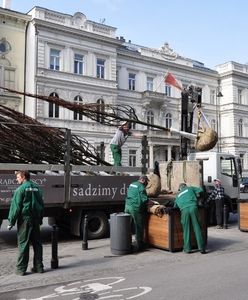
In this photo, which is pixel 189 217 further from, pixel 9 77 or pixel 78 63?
pixel 78 63

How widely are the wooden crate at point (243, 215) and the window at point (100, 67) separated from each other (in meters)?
33.0

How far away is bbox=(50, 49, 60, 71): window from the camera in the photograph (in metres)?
41.6

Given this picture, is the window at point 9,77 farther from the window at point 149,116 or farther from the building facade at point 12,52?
the window at point 149,116

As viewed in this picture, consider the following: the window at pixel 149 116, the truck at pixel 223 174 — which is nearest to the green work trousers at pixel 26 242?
the truck at pixel 223 174

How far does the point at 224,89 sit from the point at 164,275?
54.2 metres

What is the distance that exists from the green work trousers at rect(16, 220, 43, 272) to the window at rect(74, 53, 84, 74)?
3626cm

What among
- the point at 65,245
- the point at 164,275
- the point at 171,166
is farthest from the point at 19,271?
the point at 171,166

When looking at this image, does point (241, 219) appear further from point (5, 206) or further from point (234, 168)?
point (5, 206)

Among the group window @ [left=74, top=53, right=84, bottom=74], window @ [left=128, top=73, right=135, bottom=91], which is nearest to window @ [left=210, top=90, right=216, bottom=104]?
window @ [left=128, top=73, right=135, bottom=91]

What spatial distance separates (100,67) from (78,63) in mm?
2635

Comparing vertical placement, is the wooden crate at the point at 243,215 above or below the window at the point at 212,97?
below

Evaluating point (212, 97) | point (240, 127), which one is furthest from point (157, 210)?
point (240, 127)

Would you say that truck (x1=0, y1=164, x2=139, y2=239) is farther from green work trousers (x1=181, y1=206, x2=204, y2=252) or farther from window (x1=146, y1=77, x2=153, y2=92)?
window (x1=146, y1=77, x2=153, y2=92)

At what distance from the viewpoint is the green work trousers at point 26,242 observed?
26.6 ft
